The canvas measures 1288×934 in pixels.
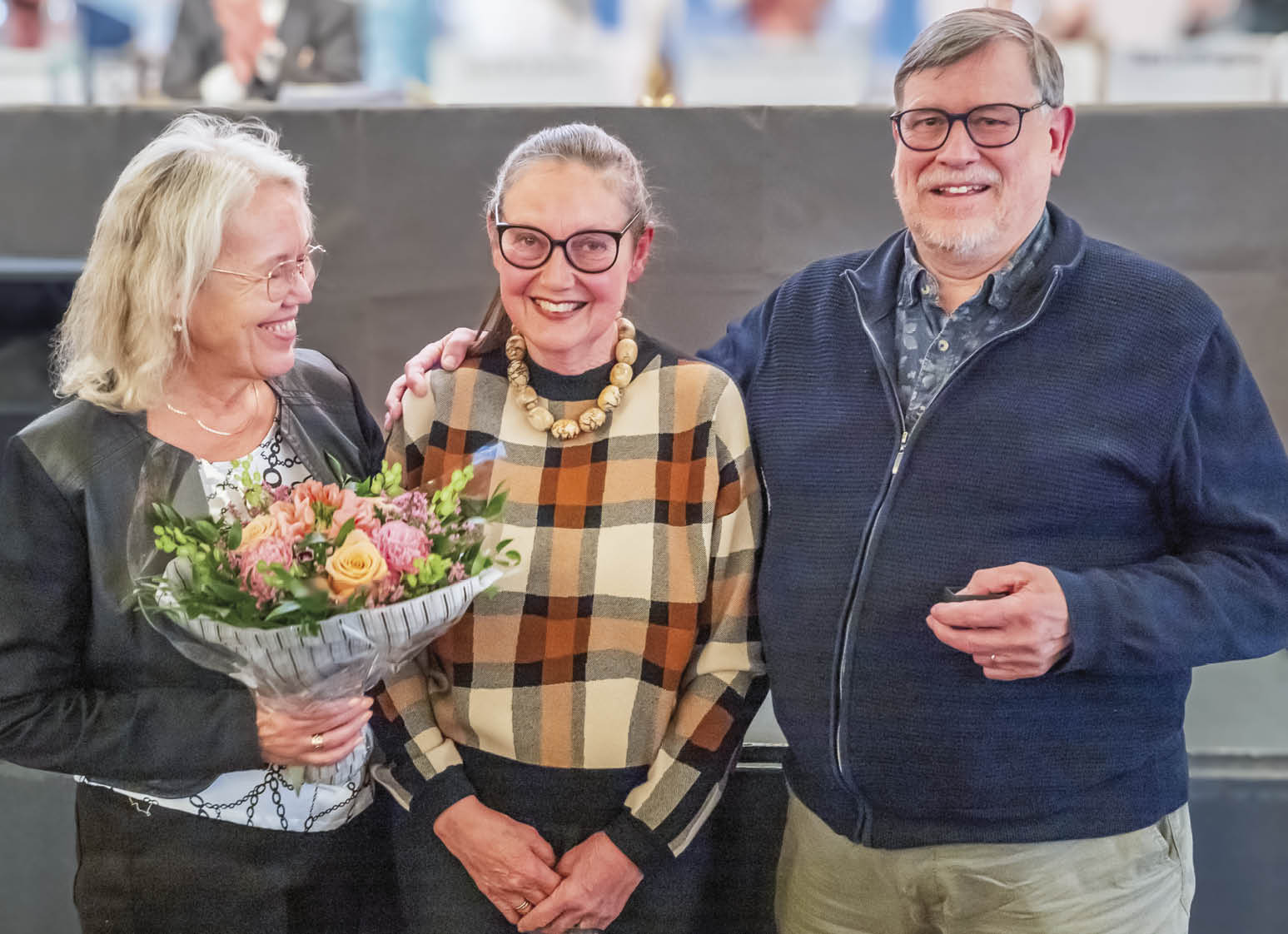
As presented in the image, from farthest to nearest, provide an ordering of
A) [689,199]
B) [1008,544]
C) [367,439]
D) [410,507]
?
1. [689,199]
2. [367,439]
3. [1008,544]
4. [410,507]

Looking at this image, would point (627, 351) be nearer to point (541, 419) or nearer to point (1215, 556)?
point (541, 419)

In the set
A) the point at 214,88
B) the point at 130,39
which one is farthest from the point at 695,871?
the point at 130,39

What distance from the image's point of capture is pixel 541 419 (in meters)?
1.56

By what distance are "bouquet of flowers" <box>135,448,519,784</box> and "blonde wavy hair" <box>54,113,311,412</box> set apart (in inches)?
8.3

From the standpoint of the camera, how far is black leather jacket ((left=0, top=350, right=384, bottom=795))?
1461 millimetres

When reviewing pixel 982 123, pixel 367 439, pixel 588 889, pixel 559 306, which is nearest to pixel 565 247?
pixel 559 306

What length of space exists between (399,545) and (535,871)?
1.73ft

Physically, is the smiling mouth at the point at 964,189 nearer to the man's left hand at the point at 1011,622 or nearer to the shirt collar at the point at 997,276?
the shirt collar at the point at 997,276

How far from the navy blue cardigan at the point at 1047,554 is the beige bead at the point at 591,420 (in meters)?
0.30

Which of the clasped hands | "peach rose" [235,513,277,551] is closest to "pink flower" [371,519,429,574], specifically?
"peach rose" [235,513,277,551]

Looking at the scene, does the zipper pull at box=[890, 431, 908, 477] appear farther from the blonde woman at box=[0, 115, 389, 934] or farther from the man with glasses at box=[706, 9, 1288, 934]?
the blonde woman at box=[0, 115, 389, 934]

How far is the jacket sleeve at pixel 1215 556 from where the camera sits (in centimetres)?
143

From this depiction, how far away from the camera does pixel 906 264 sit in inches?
65.9

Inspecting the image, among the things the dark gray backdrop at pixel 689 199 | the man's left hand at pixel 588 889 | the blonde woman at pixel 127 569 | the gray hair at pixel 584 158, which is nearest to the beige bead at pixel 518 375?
the gray hair at pixel 584 158
